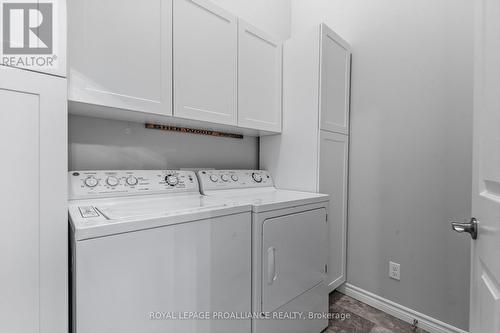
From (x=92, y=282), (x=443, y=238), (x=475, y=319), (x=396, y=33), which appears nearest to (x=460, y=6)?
(x=396, y=33)

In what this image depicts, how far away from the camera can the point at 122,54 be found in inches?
48.4

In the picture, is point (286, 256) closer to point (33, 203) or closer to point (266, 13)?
point (33, 203)

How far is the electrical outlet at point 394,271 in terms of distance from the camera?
71.6 inches

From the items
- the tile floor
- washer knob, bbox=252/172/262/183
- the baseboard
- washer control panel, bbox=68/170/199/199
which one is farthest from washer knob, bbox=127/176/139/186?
the baseboard

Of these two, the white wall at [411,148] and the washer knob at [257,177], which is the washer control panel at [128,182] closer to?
the washer knob at [257,177]

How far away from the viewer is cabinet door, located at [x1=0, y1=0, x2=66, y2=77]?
798mm

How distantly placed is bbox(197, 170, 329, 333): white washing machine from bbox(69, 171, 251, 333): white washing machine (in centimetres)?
9

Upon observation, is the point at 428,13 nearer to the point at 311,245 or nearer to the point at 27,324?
the point at 311,245

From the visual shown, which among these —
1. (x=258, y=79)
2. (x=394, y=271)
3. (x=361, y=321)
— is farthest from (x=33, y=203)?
(x=394, y=271)

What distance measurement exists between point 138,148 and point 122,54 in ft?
1.95

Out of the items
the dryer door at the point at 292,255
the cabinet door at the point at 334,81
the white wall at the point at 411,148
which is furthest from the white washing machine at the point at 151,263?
the white wall at the point at 411,148

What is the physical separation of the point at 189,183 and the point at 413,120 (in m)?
1.67

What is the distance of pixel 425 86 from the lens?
169cm

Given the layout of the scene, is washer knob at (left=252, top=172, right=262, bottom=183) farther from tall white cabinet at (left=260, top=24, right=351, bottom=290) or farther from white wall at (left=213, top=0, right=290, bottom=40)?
white wall at (left=213, top=0, right=290, bottom=40)
